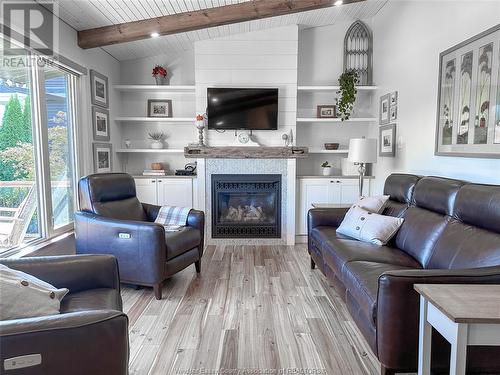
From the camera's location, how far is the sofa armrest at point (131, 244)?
2.77 m

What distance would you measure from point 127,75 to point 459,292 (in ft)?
15.9

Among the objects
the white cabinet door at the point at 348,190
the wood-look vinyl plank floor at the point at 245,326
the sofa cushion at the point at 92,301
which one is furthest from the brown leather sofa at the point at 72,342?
the white cabinet door at the point at 348,190

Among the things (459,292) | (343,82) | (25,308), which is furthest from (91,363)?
(343,82)

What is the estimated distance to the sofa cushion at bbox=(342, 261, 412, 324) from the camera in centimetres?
180

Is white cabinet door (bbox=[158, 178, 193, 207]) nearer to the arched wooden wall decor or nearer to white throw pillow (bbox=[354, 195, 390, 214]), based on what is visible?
white throw pillow (bbox=[354, 195, 390, 214])

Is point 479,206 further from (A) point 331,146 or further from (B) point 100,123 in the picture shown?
(B) point 100,123

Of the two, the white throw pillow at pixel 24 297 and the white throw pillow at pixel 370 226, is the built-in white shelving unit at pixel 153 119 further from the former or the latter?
the white throw pillow at pixel 24 297

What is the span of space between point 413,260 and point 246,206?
2.55 m

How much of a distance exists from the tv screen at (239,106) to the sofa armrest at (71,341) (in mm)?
3561

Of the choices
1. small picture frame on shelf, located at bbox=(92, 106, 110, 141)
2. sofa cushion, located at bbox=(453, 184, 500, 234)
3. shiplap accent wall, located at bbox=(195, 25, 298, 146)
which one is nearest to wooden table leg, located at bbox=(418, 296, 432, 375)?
sofa cushion, located at bbox=(453, 184, 500, 234)

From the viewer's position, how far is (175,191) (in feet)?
15.0

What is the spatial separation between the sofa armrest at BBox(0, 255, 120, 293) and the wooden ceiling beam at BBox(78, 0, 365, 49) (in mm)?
2595

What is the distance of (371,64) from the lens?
4703mm

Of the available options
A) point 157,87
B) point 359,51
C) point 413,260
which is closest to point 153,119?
point 157,87
